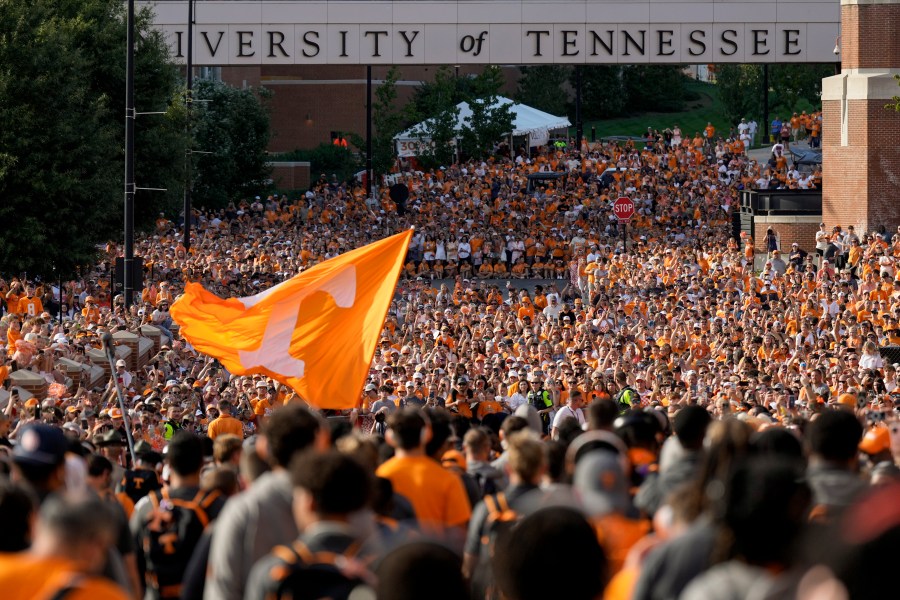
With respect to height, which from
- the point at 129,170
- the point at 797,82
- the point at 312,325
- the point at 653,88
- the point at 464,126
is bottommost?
the point at 312,325

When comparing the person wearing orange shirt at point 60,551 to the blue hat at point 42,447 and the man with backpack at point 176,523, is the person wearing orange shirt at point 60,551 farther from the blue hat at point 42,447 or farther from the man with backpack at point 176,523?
the man with backpack at point 176,523

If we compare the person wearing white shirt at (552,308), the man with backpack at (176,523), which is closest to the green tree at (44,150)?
the person wearing white shirt at (552,308)

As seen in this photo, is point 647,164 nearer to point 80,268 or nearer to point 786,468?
point 80,268

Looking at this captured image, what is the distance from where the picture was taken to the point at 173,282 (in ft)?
114

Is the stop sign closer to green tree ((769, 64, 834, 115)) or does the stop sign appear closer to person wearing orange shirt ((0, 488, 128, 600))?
person wearing orange shirt ((0, 488, 128, 600))

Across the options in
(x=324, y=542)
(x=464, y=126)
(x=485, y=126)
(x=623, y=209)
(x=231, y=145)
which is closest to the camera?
(x=324, y=542)

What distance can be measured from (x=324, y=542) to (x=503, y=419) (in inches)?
341

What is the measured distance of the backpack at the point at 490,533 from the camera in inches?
251

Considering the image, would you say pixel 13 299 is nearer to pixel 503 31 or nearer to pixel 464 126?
pixel 503 31

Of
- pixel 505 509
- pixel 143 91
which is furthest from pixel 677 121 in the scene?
pixel 505 509

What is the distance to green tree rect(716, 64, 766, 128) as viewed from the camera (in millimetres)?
73062

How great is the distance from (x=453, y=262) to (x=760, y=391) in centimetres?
2417

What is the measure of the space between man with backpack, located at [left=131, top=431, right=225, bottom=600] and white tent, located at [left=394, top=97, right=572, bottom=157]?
50026 millimetres

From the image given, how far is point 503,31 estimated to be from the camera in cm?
5081
